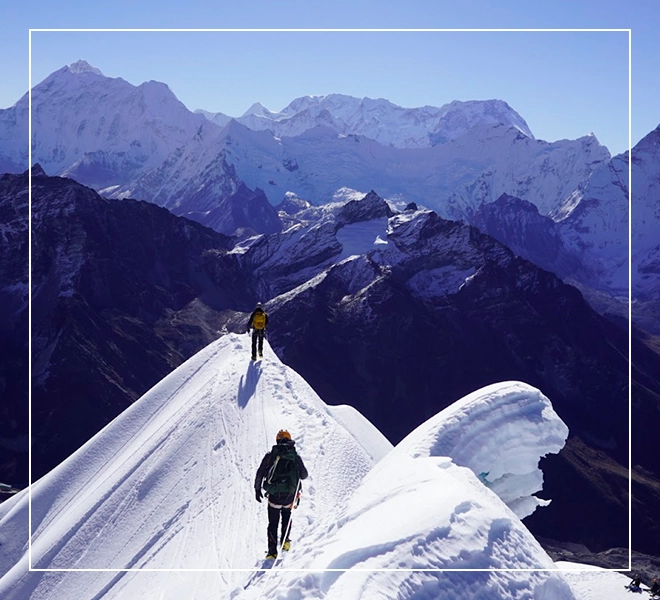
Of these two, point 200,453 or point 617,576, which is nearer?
point 200,453

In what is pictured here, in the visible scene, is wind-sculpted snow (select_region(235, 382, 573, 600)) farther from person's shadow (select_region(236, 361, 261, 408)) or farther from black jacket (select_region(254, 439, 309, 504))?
person's shadow (select_region(236, 361, 261, 408))

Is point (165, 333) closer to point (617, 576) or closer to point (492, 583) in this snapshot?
point (617, 576)

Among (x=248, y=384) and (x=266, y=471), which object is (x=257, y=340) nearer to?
(x=248, y=384)

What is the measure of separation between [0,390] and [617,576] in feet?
494

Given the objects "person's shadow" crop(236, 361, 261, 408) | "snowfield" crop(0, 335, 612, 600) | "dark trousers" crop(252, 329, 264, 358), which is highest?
"dark trousers" crop(252, 329, 264, 358)

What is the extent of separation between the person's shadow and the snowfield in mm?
94

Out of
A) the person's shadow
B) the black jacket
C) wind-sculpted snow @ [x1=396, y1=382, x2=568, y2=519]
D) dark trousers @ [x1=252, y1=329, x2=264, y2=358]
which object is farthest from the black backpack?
dark trousers @ [x1=252, y1=329, x2=264, y2=358]

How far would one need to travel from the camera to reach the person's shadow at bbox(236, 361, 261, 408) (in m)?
30.7

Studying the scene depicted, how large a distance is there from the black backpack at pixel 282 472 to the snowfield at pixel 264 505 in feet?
3.43

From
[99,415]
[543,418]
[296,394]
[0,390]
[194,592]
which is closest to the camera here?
[194,592]

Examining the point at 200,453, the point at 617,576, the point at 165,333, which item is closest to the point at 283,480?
the point at 200,453

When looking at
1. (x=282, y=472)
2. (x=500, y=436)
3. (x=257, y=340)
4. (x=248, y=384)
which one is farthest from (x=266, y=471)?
(x=257, y=340)

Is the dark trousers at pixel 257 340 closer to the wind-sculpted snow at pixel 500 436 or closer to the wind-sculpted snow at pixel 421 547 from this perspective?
the wind-sculpted snow at pixel 500 436

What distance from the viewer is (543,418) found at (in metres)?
21.3
